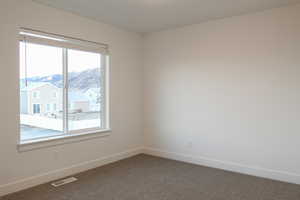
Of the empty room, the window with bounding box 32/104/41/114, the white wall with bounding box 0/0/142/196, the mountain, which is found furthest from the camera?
the mountain

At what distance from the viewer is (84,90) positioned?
3941mm

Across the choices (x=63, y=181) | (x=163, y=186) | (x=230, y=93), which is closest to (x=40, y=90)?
(x=63, y=181)

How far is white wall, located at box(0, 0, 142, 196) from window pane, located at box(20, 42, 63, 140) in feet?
0.63

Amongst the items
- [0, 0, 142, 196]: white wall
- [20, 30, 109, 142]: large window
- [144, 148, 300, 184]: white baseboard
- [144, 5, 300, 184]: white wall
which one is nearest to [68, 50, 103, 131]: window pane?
[20, 30, 109, 142]: large window

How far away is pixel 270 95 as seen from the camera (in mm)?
3436

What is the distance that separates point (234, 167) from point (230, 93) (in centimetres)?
122

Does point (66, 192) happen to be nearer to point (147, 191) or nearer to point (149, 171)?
point (147, 191)

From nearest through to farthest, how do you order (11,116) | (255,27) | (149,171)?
(11,116)
(255,27)
(149,171)

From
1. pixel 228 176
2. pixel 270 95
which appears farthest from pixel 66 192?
pixel 270 95

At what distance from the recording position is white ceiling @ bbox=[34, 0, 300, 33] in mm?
3143

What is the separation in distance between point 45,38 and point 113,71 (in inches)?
52.7

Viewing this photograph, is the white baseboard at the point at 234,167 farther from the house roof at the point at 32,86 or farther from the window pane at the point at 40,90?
the house roof at the point at 32,86

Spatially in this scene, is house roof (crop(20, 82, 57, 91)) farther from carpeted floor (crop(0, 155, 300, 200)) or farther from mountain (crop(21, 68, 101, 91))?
carpeted floor (crop(0, 155, 300, 200))

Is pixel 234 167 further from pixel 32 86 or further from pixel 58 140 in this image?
pixel 32 86
